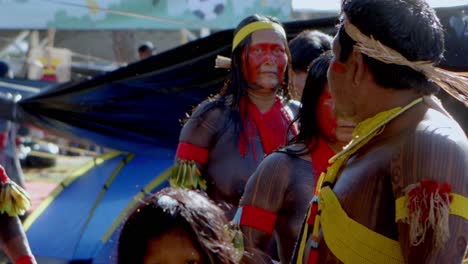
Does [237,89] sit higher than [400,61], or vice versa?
[400,61]

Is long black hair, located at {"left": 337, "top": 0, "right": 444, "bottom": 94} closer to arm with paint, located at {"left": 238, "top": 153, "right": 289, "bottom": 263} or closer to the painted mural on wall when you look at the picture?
arm with paint, located at {"left": 238, "top": 153, "right": 289, "bottom": 263}

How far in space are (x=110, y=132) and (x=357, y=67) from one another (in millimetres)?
4570

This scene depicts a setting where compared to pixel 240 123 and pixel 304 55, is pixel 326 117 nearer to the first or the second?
pixel 240 123

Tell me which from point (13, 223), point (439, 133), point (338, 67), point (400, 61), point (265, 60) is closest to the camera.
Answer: point (439, 133)

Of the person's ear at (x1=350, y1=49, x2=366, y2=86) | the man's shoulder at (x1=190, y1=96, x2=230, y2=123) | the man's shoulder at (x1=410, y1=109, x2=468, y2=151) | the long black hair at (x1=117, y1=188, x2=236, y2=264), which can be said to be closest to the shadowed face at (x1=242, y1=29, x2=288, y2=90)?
the man's shoulder at (x1=190, y1=96, x2=230, y2=123)

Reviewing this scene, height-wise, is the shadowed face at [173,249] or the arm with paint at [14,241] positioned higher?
the shadowed face at [173,249]

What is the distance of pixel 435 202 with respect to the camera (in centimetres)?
210

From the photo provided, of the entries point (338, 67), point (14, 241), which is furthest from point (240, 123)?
point (338, 67)

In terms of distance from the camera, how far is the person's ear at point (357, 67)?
2.36 metres

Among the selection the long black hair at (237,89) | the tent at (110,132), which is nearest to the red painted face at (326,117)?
the long black hair at (237,89)

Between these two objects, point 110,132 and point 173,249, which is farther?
point 110,132

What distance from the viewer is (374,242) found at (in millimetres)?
2256

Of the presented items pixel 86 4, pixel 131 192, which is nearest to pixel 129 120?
pixel 131 192

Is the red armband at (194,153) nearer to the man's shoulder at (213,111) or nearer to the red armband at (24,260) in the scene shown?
the man's shoulder at (213,111)
